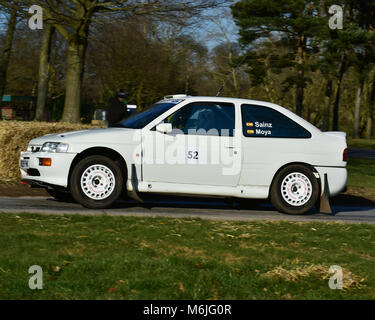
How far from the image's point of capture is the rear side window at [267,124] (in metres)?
9.14

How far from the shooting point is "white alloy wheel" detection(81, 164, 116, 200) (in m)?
8.57

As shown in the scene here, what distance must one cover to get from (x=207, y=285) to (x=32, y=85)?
151 feet

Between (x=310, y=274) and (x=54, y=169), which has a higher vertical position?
(x=54, y=169)

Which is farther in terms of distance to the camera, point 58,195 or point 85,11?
point 85,11

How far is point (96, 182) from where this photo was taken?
862 centimetres

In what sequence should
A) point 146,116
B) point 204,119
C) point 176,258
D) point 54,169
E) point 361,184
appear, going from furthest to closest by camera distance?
point 361,184
point 146,116
point 204,119
point 54,169
point 176,258

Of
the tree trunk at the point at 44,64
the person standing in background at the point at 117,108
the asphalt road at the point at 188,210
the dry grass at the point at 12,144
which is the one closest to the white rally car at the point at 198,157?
the asphalt road at the point at 188,210

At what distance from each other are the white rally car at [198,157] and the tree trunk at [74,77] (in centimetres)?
727

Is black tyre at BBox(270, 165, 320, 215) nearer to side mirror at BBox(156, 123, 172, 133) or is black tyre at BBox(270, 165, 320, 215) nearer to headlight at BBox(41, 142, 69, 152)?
side mirror at BBox(156, 123, 172, 133)

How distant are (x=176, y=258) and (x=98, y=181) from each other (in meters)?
3.23

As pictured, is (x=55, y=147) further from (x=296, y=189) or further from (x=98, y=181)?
(x=296, y=189)

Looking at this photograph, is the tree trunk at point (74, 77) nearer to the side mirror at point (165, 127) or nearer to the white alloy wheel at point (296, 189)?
the side mirror at point (165, 127)

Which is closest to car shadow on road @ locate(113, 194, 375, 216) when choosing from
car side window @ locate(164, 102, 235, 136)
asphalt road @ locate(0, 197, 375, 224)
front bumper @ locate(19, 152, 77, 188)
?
asphalt road @ locate(0, 197, 375, 224)

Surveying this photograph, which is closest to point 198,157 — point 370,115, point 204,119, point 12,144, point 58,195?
point 204,119
